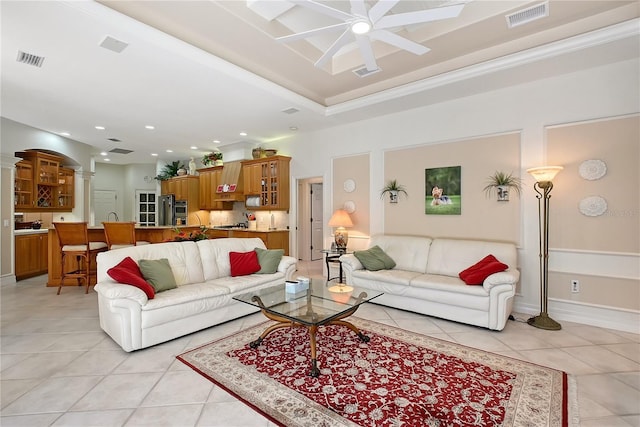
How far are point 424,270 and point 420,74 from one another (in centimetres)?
276

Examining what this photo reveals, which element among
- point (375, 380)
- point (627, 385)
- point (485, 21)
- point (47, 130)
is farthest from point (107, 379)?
point (47, 130)

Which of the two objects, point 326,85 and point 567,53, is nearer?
point 567,53

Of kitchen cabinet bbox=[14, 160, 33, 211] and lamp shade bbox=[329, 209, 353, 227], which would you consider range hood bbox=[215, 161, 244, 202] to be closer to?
lamp shade bbox=[329, 209, 353, 227]

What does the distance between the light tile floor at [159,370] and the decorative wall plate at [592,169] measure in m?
1.75

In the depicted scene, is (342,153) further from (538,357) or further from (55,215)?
(55,215)

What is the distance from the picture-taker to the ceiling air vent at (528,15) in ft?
9.78

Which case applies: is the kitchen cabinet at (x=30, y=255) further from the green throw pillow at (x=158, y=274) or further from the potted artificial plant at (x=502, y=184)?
the potted artificial plant at (x=502, y=184)

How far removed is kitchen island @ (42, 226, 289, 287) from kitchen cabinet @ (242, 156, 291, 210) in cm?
67

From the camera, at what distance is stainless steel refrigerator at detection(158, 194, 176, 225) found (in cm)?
910

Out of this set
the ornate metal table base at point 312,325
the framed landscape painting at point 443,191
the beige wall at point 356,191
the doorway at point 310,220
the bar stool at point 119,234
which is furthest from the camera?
the doorway at point 310,220

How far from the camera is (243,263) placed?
411cm

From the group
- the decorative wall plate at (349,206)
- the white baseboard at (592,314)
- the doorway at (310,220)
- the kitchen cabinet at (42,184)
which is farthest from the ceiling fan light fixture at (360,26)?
the kitchen cabinet at (42,184)

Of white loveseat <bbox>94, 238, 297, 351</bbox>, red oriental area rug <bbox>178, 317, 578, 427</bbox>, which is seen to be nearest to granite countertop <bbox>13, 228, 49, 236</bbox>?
white loveseat <bbox>94, 238, 297, 351</bbox>

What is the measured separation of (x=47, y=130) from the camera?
6387mm
